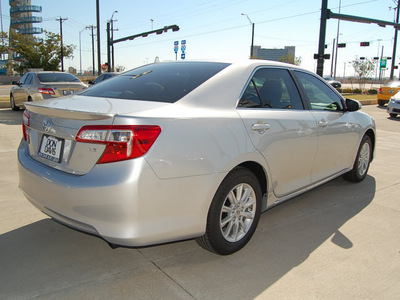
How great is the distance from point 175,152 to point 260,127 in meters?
0.97

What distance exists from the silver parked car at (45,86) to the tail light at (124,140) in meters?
9.32

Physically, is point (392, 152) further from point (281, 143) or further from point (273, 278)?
point (273, 278)

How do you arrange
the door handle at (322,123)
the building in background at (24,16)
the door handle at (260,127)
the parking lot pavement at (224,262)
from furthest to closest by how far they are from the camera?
the building in background at (24,16) → the door handle at (322,123) → the door handle at (260,127) → the parking lot pavement at (224,262)

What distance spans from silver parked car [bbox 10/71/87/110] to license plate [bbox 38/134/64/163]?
8713 mm

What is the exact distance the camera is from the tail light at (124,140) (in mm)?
2297

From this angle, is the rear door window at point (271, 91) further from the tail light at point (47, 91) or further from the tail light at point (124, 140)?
the tail light at point (47, 91)

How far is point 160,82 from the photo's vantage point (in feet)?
10.5

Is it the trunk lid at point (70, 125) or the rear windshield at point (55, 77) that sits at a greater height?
the rear windshield at point (55, 77)

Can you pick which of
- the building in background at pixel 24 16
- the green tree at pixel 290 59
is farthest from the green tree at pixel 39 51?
the building in background at pixel 24 16

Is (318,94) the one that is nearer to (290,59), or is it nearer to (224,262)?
(224,262)

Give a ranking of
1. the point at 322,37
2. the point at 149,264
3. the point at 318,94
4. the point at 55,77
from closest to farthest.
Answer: the point at 149,264 → the point at 318,94 → the point at 55,77 → the point at 322,37

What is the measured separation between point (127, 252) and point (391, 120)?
1353 centimetres

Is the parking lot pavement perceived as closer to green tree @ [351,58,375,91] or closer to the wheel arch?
the wheel arch

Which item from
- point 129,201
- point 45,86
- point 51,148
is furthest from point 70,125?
point 45,86
